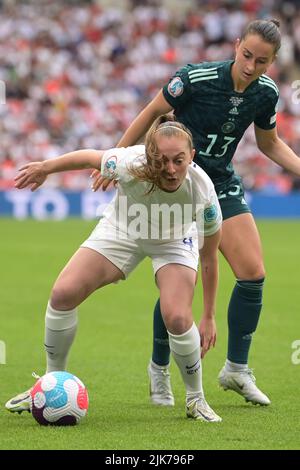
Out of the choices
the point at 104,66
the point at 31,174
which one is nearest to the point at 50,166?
the point at 31,174

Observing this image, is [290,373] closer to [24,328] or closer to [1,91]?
[24,328]

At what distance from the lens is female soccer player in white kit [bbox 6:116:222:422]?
5.56m

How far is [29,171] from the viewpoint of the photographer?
5.69 m

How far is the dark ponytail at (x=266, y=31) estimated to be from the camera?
6.01m

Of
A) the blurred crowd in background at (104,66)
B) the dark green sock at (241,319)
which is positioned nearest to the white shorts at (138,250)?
the dark green sock at (241,319)

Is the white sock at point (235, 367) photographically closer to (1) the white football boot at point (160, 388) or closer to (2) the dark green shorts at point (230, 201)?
(1) the white football boot at point (160, 388)

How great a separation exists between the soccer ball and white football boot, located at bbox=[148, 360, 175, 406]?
877mm

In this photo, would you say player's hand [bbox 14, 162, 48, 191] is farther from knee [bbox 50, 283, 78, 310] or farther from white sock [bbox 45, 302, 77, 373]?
white sock [bbox 45, 302, 77, 373]

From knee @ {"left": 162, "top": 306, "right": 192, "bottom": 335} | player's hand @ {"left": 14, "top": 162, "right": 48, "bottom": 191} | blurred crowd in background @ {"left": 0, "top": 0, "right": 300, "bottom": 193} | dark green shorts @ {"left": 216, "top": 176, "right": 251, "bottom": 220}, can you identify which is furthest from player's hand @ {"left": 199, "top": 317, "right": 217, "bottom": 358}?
blurred crowd in background @ {"left": 0, "top": 0, "right": 300, "bottom": 193}

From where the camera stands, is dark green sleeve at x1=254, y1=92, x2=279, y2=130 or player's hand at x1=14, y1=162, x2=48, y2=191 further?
dark green sleeve at x1=254, y1=92, x2=279, y2=130

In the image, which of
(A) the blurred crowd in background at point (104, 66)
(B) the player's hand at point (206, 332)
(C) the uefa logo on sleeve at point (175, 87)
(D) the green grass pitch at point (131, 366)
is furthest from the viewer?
(A) the blurred crowd in background at point (104, 66)

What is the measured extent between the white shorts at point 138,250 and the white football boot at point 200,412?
→ 73 centimetres

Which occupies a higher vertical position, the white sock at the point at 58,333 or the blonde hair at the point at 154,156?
the blonde hair at the point at 154,156
